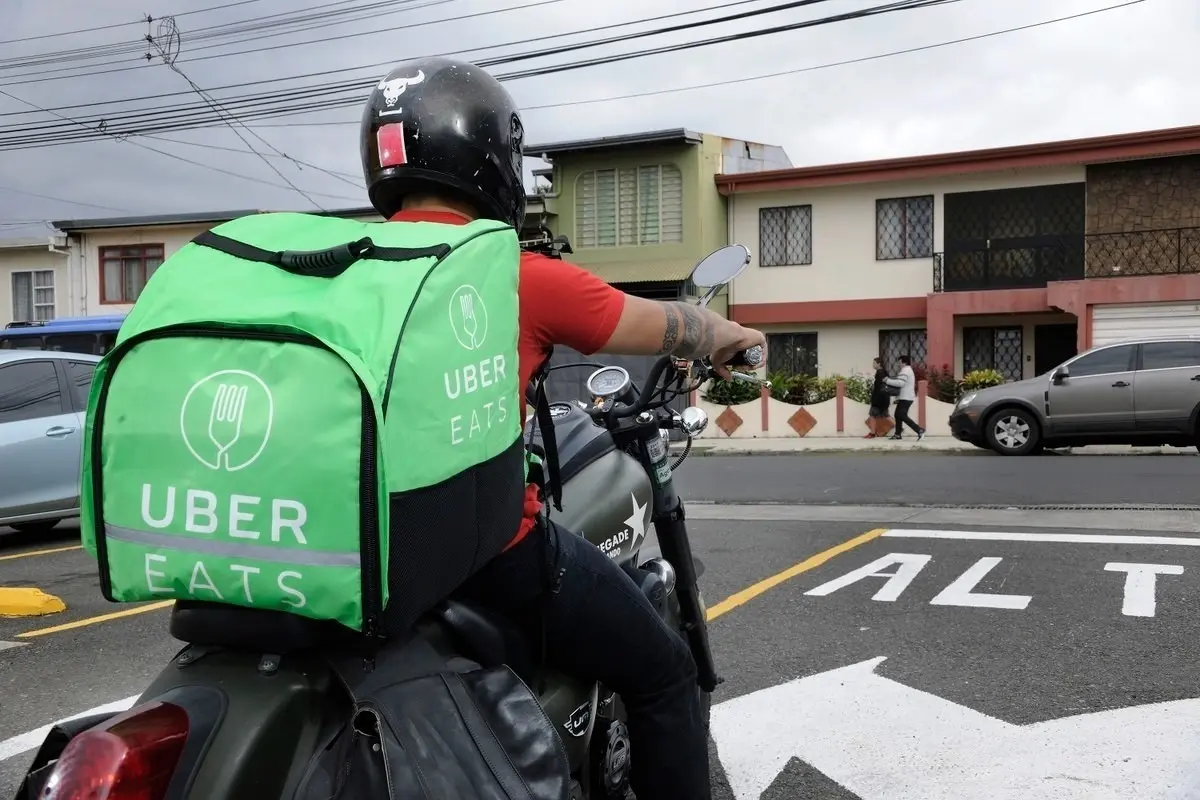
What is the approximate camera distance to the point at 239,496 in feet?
5.10

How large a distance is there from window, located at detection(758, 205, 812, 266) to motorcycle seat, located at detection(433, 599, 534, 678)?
2495 centimetres

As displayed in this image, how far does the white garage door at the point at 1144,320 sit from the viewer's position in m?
22.4

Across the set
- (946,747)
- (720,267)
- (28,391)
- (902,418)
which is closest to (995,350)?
(902,418)

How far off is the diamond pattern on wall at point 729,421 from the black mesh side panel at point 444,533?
19.8m

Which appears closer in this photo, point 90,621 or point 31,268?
point 90,621

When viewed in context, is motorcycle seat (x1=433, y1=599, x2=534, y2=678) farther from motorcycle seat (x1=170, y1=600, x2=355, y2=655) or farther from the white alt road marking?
the white alt road marking

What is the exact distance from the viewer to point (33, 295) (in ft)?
107

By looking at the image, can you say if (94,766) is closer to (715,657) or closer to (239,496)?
(239,496)

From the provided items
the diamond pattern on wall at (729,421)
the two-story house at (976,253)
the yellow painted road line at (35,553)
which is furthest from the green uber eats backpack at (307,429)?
the two-story house at (976,253)

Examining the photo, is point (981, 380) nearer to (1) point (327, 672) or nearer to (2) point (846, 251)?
(2) point (846, 251)

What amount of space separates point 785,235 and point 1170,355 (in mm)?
13202

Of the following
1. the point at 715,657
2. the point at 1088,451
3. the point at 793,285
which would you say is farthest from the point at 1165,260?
the point at 715,657

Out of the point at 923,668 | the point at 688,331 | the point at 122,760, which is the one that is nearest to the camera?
the point at 122,760

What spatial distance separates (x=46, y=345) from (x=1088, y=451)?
18.4 meters
